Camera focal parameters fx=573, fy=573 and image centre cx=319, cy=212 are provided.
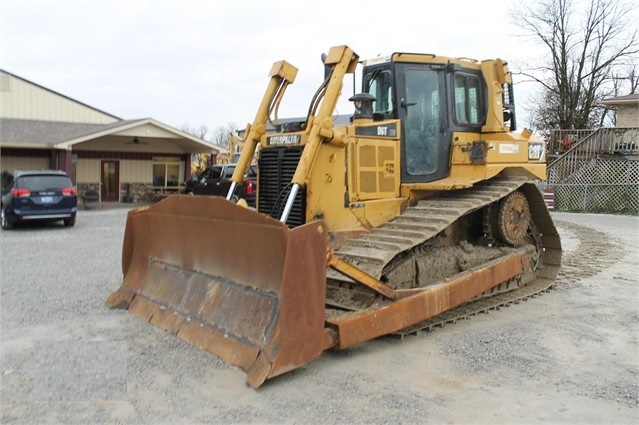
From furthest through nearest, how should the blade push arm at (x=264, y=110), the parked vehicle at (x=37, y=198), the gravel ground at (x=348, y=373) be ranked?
the parked vehicle at (x=37, y=198) < the blade push arm at (x=264, y=110) < the gravel ground at (x=348, y=373)

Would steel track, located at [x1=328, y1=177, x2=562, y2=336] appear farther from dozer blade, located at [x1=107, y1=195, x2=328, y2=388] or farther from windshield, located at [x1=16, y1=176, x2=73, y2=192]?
windshield, located at [x1=16, y1=176, x2=73, y2=192]

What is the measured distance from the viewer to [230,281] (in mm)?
5098

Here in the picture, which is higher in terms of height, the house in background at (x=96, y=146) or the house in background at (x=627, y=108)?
the house in background at (x=627, y=108)

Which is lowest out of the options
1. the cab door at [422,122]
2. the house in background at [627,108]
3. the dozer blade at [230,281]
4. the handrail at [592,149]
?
the dozer blade at [230,281]

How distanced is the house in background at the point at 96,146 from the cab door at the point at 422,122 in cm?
1816

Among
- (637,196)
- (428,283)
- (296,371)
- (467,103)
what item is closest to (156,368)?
(296,371)

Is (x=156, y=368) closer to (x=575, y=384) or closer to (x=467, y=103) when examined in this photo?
(x=575, y=384)

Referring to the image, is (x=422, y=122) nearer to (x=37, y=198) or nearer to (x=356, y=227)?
(x=356, y=227)

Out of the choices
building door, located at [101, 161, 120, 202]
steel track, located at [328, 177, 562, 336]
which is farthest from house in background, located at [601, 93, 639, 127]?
building door, located at [101, 161, 120, 202]

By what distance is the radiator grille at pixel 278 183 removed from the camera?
19.1 ft

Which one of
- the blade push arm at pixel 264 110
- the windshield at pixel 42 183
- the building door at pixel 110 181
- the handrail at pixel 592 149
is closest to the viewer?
the blade push arm at pixel 264 110

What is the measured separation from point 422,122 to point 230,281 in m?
3.03

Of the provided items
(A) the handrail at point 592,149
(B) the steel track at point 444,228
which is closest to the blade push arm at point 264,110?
(B) the steel track at point 444,228

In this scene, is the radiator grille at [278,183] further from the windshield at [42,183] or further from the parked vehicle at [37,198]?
the windshield at [42,183]
